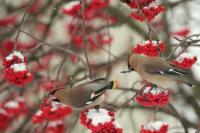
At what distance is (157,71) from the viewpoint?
99.7 inches

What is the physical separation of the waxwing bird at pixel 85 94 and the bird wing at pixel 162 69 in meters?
0.30

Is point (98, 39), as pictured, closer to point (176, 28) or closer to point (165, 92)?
point (176, 28)

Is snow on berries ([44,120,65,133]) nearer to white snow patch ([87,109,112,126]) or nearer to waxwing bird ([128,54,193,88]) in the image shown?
waxwing bird ([128,54,193,88])

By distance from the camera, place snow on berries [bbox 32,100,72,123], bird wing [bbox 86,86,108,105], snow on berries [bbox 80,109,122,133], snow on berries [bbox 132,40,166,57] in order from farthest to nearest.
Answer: snow on berries [bbox 32,100,72,123] → bird wing [bbox 86,86,108,105] → snow on berries [bbox 132,40,166,57] → snow on berries [bbox 80,109,122,133]

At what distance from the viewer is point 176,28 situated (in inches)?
200

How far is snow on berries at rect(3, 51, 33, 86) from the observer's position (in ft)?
7.37

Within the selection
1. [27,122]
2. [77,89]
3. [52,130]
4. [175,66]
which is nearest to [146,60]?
[175,66]

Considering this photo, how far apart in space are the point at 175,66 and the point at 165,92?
0.19 m

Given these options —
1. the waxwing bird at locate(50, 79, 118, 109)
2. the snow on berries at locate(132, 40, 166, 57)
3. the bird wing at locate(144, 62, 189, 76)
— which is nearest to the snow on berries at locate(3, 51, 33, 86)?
the waxwing bird at locate(50, 79, 118, 109)

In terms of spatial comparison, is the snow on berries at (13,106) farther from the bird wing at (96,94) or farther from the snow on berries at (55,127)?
the bird wing at (96,94)

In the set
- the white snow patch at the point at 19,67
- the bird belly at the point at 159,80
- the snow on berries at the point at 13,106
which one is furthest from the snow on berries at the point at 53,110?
the snow on berries at the point at 13,106

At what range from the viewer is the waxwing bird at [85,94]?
2299 millimetres

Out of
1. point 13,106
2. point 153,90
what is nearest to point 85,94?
point 153,90

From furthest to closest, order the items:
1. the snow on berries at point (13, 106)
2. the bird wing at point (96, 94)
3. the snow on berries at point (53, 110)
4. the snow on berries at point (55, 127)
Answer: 1. the snow on berries at point (13, 106)
2. the snow on berries at point (55, 127)
3. the snow on berries at point (53, 110)
4. the bird wing at point (96, 94)
